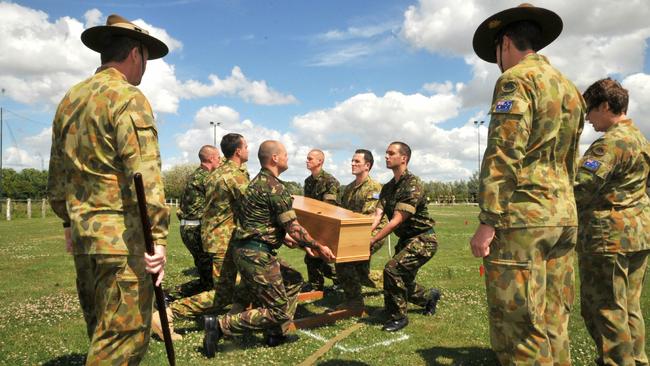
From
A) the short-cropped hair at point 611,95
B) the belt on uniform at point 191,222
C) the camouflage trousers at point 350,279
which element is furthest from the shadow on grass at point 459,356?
the belt on uniform at point 191,222

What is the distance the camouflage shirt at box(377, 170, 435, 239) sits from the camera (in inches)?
255

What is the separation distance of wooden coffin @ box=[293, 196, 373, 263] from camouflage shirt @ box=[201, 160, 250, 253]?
889 millimetres

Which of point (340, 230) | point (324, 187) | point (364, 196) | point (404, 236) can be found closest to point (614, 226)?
point (340, 230)

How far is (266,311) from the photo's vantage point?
5434mm

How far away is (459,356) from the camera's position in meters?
5.31

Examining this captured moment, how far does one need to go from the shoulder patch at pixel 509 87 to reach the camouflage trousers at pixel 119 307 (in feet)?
8.68

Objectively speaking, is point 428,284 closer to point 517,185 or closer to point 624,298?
point 624,298

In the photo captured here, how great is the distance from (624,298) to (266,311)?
11.7 ft

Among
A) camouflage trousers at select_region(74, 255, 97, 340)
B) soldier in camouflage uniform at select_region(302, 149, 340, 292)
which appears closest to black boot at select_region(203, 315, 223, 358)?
camouflage trousers at select_region(74, 255, 97, 340)

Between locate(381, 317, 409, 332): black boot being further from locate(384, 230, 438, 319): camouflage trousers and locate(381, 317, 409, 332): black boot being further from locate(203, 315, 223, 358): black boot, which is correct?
locate(203, 315, 223, 358): black boot

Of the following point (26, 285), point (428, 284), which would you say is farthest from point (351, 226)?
point (26, 285)

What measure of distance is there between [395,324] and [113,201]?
14.4 ft

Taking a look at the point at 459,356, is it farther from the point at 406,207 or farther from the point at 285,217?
the point at 285,217

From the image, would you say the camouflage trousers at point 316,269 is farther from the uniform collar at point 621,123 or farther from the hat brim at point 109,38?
the hat brim at point 109,38
